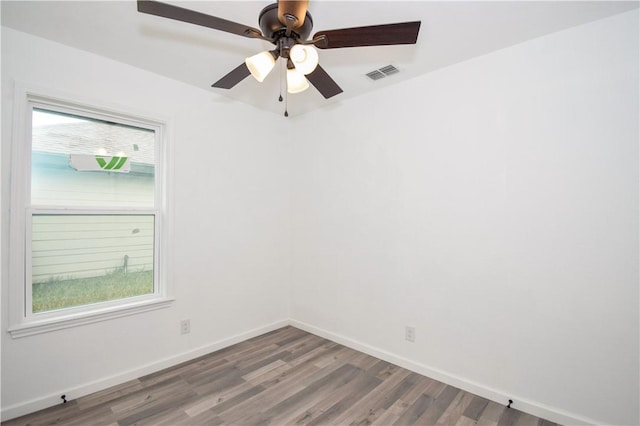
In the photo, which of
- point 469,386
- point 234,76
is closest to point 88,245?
point 234,76

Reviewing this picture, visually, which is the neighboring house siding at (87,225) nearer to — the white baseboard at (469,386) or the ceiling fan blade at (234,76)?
the ceiling fan blade at (234,76)

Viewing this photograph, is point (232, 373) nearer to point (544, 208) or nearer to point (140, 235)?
point (140, 235)

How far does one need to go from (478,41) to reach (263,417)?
10.1ft

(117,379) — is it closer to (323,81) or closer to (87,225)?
(87,225)

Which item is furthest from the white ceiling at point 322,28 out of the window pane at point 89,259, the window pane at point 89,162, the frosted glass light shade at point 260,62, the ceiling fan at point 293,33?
the window pane at point 89,259

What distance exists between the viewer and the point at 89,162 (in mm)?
2488

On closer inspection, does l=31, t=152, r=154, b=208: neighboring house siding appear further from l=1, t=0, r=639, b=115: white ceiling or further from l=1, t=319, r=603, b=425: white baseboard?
l=1, t=319, r=603, b=425: white baseboard

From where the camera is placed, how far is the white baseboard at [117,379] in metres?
2.09

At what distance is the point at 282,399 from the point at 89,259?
1.90 meters

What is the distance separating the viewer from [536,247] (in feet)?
7.15

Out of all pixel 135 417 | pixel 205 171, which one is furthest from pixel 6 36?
pixel 135 417

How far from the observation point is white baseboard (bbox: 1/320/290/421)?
2.09m

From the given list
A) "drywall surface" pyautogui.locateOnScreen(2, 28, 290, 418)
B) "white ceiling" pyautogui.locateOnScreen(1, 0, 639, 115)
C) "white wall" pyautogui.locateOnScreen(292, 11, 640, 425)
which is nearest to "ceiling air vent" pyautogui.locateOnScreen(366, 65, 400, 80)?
"white ceiling" pyautogui.locateOnScreen(1, 0, 639, 115)

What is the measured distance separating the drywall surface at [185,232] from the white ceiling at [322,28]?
203 mm
